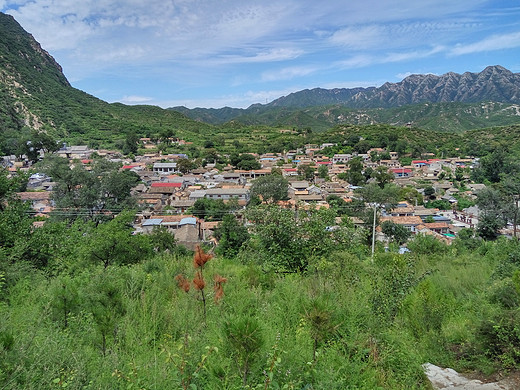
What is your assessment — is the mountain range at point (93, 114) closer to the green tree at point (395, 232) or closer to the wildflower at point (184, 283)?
the wildflower at point (184, 283)

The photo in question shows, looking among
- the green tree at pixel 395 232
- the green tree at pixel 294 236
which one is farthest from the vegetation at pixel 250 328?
the green tree at pixel 395 232

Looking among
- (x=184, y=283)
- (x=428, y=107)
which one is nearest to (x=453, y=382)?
(x=184, y=283)

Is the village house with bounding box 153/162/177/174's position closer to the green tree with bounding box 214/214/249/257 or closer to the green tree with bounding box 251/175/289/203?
the green tree with bounding box 251/175/289/203

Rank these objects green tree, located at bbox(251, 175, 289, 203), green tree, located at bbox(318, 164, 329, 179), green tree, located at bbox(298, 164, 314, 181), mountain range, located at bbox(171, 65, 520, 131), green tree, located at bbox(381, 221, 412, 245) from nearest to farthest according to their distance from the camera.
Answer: green tree, located at bbox(381, 221, 412, 245) < green tree, located at bbox(251, 175, 289, 203) < green tree, located at bbox(298, 164, 314, 181) < green tree, located at bbox(318, 164, 329, 179) < mountain range, located at bbox(171, 65, 520, 131)

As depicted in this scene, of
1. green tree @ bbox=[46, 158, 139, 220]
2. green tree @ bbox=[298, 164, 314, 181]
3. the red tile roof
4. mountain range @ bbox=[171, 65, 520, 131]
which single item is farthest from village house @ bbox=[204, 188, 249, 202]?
mountain range @ bbox=[171, 65, 520, 131]

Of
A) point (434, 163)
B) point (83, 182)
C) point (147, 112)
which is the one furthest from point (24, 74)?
point (434, 163)
